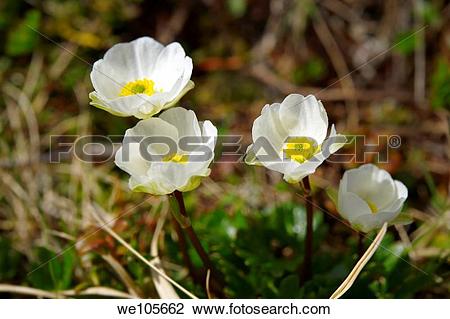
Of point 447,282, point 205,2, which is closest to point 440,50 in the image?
point 205,2

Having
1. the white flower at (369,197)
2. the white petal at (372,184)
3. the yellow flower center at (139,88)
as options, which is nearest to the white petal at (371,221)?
the white flower at (369,197)

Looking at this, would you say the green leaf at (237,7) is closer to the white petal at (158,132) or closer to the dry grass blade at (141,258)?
the dry grass blade at (141,258)

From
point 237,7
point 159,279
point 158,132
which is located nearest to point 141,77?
point 158,132

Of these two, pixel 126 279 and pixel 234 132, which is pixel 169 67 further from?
pixel 234 132

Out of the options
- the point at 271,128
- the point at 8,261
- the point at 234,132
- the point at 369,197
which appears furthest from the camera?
the point at 234,132

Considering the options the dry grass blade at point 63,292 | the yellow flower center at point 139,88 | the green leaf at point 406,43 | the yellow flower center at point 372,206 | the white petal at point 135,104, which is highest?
the green leaf at point 406,43

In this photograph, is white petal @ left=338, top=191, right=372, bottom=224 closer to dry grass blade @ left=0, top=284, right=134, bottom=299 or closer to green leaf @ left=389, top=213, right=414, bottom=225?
green leaf @ left=389, top=213, right=414, bottom=225

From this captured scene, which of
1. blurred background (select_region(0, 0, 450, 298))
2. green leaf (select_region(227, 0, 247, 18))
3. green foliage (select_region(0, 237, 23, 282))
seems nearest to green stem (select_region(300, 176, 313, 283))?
blurred background (select_region(0, 0, 450, 298))

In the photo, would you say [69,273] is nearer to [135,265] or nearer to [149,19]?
[135,265]
